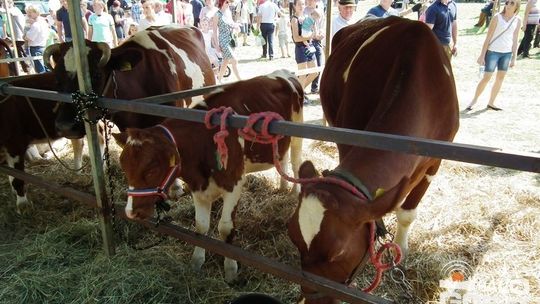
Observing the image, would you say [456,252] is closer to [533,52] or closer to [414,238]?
[414,238]

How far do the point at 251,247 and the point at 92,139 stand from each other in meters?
1.60

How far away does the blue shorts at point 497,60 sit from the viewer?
294 inches

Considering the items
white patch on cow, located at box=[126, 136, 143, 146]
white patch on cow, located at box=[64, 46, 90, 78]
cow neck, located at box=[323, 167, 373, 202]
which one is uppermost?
white patch on cow, located at box=[64, 46, 90, 78]

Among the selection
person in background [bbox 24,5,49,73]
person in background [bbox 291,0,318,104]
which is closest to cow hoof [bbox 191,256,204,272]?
person in background [bbox 291,0,318,104]

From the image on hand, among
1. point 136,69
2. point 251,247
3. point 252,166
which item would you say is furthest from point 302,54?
point 251,247

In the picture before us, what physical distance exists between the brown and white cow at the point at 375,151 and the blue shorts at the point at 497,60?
4.77m

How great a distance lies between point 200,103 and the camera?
11.0 ft

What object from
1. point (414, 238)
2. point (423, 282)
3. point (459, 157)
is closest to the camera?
point (459, 157)

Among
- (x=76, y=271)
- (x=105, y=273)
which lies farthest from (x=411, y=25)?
(x=76, y=271)

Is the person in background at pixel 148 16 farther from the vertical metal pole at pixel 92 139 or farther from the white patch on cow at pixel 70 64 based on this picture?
the vertical metal pole at pixel 92 139

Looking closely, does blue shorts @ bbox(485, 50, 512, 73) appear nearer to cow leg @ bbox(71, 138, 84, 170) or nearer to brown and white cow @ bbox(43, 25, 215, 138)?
brown and white cow @ bbox(43, 25, 215, 138)

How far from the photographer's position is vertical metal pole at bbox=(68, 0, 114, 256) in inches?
108

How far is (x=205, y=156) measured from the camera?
3.15 m

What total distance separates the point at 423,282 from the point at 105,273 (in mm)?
2384
